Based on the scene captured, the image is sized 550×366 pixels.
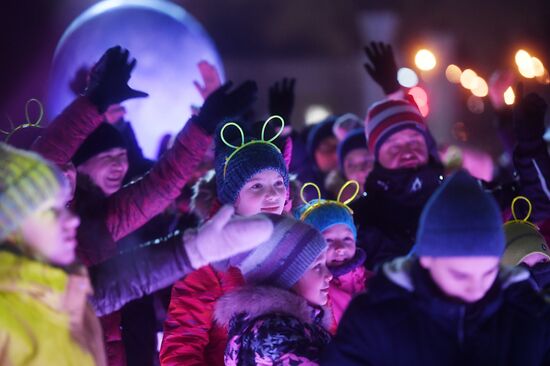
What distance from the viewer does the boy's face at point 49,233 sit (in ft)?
7.25

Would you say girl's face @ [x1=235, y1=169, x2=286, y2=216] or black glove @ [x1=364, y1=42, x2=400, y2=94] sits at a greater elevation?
black glove @ [x1=364, y1=42, x2=400, y2=94]

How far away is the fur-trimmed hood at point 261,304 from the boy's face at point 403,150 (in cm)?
157

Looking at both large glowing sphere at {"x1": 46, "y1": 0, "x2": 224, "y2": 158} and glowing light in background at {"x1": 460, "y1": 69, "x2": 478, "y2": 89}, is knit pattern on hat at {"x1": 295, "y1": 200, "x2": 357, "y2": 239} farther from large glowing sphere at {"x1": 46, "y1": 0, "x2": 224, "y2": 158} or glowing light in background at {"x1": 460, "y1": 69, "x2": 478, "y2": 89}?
glowing light in background at {"x1": 460, "y1": 69, "x2": 478, "y2": 89}

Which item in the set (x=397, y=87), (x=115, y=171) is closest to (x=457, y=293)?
(x=115, y=171)

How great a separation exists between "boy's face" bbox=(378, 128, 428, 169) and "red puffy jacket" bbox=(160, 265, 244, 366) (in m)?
1.44

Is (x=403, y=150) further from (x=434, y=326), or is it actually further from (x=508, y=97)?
(x=508, y=97)

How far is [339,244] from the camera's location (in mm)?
3645

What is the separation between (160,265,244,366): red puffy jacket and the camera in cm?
312

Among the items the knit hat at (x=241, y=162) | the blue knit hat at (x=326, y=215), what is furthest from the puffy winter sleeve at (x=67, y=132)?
the blue knit hat at (x=326, y=215)

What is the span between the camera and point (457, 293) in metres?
2.42

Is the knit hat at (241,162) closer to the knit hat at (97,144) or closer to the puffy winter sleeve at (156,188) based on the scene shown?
the puffy winter sleeve at (156,188)

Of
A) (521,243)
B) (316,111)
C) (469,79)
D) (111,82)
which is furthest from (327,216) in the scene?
(316,111)

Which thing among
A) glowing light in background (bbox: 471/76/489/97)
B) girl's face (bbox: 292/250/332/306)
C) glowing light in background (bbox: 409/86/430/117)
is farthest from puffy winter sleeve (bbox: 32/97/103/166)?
glowing light in background (bbox: 471/76/489/97)

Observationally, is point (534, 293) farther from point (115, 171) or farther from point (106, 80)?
point (115, 171)
